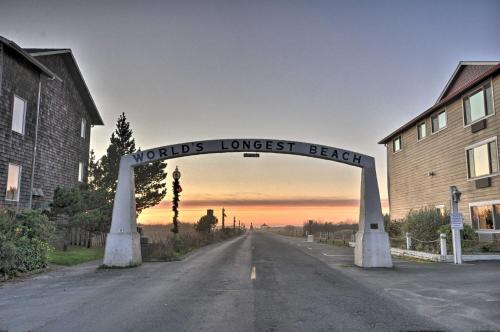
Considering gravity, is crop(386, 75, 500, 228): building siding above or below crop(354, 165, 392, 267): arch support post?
above

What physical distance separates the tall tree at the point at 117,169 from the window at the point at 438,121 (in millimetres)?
27160

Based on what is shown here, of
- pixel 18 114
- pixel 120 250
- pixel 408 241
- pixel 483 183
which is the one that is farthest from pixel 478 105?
pixel 18 114

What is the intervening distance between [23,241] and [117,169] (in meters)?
25.9

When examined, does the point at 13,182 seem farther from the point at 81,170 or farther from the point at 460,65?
the point at 460,65

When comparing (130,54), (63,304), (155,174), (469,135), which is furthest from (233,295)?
(155,174)

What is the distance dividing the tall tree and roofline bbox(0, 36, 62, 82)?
15.5 m

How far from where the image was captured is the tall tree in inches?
1575

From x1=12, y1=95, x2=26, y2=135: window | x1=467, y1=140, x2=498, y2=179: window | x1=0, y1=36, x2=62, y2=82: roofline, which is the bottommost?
x1=467, y1=140, x2=498, y2=179: window

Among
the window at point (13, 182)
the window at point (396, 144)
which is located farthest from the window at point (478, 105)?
the window at point (13, 182)

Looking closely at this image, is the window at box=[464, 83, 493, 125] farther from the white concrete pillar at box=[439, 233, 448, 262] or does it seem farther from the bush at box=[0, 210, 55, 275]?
the bush at box=[0, 210, 55, 275]

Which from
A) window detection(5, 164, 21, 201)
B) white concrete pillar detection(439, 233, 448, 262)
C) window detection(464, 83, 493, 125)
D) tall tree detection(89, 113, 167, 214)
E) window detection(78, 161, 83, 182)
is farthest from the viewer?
tall tree detection(89, 113, 167, 214)

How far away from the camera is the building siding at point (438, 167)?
22.2 meters

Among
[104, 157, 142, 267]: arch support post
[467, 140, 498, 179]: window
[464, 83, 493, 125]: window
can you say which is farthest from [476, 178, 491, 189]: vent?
[104, 157, 142, 267]: arch support post

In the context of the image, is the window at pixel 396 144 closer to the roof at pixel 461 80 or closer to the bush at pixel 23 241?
the roof at pixel 461 80
